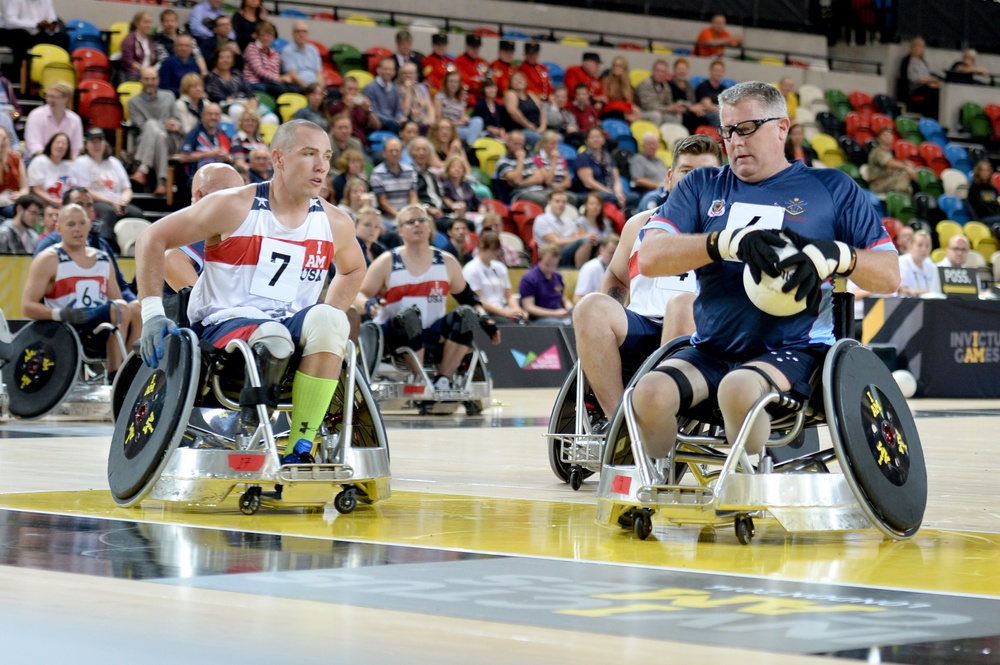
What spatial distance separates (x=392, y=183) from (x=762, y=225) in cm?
1049

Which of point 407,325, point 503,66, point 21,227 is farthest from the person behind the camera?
point 503,66

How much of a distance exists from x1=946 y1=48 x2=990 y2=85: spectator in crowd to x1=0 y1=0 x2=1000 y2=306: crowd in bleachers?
2.62 m

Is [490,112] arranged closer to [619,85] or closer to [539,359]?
[619,85]

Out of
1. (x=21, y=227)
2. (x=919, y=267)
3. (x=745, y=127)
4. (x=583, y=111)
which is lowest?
(x=745, y=127)

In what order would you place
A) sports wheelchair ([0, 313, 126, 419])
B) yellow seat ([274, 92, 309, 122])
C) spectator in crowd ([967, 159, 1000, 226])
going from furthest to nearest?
spectator in crowd ([967, 159, 1000, 226]) < yellow seat ([274, 92, 309, 122]) < sports wheelchair ([0, 313, 126, 419])

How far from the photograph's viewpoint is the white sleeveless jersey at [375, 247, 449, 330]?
11602 millimetres

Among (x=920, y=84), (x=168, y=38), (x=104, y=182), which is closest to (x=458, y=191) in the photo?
(x=168, y=38)

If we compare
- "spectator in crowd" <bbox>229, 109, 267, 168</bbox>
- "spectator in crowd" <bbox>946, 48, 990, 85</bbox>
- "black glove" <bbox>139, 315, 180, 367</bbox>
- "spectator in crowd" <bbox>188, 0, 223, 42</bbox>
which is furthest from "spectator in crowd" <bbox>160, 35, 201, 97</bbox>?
"spectator in crowd" <bbox>946, 48, 990, 85</bbox>

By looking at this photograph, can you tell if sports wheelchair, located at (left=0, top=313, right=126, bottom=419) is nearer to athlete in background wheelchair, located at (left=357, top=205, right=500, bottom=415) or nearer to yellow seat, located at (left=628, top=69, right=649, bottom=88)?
athlete in background wheelchair, located at (left=357, top=205, right=500, bottom=415)

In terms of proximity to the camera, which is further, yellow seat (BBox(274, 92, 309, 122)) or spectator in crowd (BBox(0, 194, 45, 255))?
yellow seat (BBox(274, 92, 309, 122))

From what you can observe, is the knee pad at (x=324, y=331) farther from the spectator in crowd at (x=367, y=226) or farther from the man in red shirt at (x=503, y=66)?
the man in red shirt at (x=503, y=66)

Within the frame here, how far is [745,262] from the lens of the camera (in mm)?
4461

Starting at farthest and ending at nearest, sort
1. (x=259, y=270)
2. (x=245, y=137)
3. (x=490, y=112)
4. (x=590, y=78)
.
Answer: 1. (x=590, y=78)
2. (x=490, y=112)
3. (x=245, y=137)
4. (x=259, y=270)

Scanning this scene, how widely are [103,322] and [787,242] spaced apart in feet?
23.7
